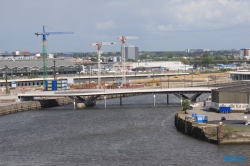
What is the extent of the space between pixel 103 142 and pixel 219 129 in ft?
27.6

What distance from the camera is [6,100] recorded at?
60.8 m

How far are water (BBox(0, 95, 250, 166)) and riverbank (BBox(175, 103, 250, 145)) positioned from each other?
63cm

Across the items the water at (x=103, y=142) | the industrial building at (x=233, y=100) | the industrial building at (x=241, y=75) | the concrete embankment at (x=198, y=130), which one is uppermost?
the industrial building at (x=241, y=75)

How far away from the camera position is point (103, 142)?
34.8m

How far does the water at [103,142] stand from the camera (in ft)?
96.9

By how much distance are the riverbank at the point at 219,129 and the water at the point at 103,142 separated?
63 cm

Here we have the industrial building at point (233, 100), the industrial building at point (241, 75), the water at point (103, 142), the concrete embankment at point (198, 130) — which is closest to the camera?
the water at point (103, 142)

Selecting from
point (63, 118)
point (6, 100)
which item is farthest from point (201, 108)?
point (6, 100)

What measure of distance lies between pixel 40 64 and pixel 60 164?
8601cm

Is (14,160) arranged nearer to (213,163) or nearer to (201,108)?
(213,163)

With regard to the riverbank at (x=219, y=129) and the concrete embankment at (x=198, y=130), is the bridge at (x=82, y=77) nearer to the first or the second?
the riverbank at (x=219, y=129)

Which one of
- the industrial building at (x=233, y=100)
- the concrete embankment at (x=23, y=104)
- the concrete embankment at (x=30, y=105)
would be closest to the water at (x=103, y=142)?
the concrete embankment at (x=30, y=105)

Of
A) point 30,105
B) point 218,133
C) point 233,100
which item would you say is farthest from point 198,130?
point 30,105

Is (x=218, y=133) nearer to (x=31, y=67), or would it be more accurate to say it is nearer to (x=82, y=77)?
(x=82, y=77)
